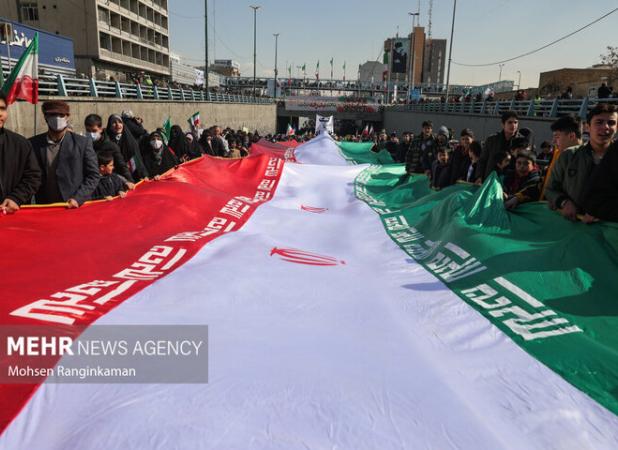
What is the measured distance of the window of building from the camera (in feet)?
152

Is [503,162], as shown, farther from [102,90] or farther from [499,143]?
[102,90]

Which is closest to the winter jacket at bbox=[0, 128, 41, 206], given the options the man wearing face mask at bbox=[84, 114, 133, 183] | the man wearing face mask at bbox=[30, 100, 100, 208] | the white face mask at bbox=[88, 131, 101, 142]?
the man wearing face mask at bbox=[30, 100, 100, 208]

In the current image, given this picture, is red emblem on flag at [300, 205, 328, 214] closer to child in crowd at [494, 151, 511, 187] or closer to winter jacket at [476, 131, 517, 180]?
winter jacket at [476, 131, 517, 180]

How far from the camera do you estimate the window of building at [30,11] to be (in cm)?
4634

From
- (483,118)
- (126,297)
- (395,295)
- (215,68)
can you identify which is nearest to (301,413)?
(126,297)

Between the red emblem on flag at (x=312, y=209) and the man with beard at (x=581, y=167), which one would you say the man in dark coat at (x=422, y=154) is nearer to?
the red emblem on flag at (x=312, y=209)

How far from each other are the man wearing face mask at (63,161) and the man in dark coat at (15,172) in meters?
0.35

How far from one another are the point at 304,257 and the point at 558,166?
2390 mm

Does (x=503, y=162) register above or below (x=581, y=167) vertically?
below

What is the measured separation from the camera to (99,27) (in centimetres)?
4684

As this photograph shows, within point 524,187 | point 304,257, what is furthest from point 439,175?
point 304,257

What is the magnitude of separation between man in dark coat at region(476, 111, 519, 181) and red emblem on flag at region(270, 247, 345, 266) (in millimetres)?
2885

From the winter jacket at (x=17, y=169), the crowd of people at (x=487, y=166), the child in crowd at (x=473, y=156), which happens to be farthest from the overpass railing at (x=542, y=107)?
the winter jacket at (x=17, y=169)

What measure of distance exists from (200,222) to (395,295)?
255 centimetres
